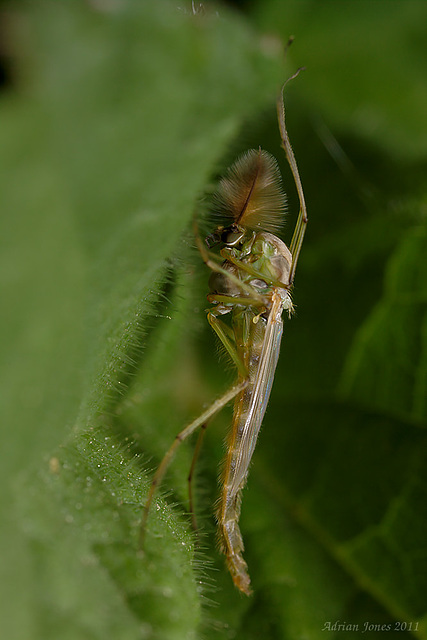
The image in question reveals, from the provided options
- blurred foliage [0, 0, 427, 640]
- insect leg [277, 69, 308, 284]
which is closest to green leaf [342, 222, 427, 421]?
blurred foliage [0, 0, 427, 640]

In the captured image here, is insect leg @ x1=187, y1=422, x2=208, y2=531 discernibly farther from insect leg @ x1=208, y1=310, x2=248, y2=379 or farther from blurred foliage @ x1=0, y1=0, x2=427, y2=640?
insect leg @ x1=208, y1=310, x2=248, y2=379

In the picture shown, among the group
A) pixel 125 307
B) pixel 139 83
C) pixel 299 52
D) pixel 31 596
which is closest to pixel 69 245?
pixel 125 307

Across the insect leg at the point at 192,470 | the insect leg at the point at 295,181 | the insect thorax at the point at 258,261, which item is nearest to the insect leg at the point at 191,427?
the insect leg at the point at 192,470

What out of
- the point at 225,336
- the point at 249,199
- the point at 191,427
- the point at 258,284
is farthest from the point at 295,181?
the point at 191,427

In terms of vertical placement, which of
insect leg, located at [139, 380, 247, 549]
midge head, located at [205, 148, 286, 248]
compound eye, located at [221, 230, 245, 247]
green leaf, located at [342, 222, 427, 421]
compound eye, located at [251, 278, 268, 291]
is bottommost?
green leaf, located at [342, 222, 427, 421]

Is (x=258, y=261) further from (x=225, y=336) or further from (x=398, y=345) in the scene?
(x=398, y=345)

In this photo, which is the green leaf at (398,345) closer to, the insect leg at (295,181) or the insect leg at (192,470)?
the insect leg at (295,181)
